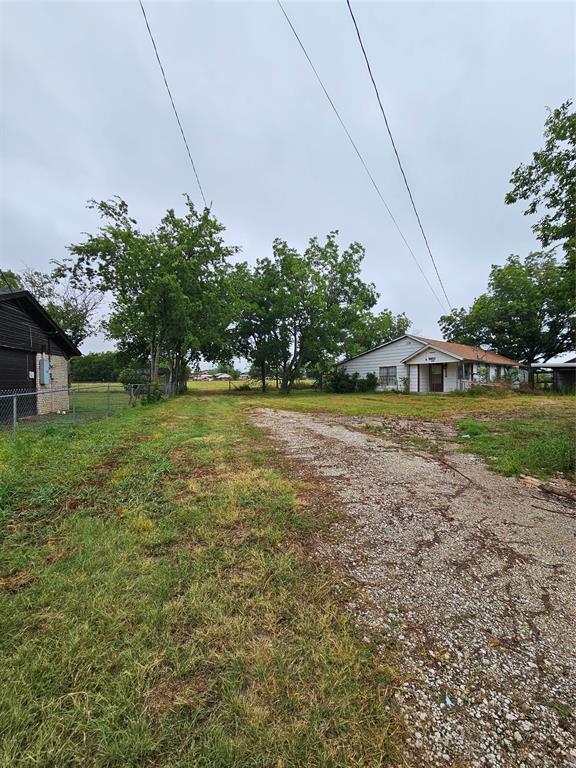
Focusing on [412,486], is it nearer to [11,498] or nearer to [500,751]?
[500,751]

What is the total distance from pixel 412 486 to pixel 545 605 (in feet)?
6.94

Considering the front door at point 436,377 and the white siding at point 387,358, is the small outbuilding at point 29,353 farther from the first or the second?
the front door at point 436,377

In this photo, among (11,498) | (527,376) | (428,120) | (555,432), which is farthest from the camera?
(527,376)

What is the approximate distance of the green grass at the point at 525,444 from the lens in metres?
4.87

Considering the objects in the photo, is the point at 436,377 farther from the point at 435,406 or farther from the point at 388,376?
the point at 435,406

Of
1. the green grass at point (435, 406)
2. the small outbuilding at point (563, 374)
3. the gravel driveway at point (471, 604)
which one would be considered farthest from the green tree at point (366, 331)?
the gravel driveway at point (471, 604)

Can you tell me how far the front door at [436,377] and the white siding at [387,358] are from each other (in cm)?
180

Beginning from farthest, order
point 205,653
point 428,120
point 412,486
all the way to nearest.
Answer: point 428,120 < point 412,486 < point 205,653

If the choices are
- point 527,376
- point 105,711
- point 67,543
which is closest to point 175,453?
point 67,543

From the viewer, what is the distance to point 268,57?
6.63 m

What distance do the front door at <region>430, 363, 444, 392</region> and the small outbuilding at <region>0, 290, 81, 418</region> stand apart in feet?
74.0

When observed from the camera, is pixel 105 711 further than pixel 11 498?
No

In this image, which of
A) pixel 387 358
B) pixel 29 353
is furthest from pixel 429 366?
pixel 29 353

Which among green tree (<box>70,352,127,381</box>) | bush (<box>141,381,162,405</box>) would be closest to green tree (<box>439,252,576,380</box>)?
bush (<box>141,381,162,405</box>)
